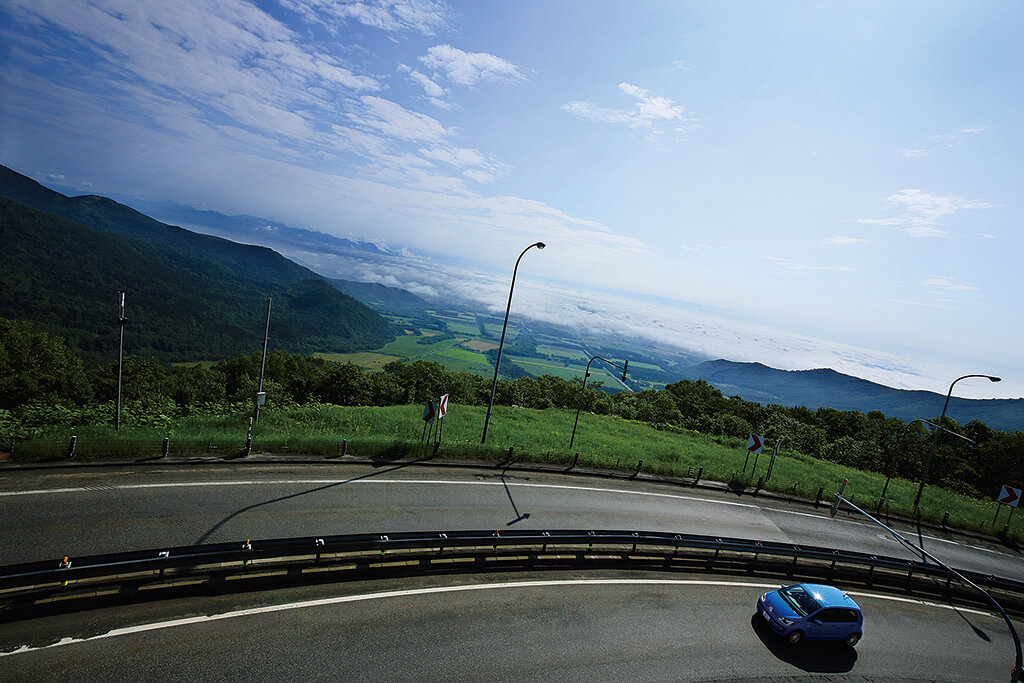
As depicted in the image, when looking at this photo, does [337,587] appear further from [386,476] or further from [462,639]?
[386,476]

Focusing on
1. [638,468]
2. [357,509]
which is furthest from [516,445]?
[357,509]

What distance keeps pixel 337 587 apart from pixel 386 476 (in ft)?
28.4

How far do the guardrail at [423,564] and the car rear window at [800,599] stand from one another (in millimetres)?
2686

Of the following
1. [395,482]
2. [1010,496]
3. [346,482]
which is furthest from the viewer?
[1010,496]

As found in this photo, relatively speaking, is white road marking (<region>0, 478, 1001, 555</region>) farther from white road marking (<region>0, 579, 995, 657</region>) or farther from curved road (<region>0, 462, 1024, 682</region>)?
white road marking (<region>0, 579, 995, 657</region>)

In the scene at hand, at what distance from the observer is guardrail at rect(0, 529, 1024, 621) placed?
371 inches

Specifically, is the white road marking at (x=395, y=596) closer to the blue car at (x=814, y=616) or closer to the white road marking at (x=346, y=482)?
the blue car at (x=814, y=616)

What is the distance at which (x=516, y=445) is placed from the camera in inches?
1259

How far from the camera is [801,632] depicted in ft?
42.8

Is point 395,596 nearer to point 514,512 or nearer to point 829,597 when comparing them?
point 514,512

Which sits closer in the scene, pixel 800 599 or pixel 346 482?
pixel 800 599

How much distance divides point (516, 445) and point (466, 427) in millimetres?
6950

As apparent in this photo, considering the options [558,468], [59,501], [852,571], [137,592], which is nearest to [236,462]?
[59,501]

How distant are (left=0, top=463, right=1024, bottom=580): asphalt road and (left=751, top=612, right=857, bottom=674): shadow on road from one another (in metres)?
6.67
